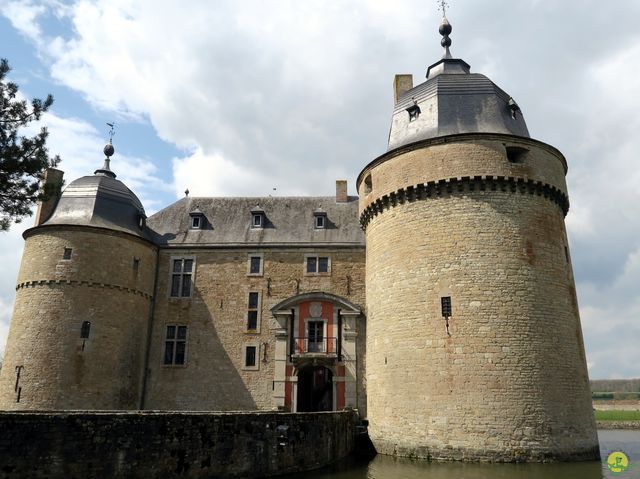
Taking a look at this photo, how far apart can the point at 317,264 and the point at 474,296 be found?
8.49 m

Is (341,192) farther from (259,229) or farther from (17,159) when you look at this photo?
(17,159)

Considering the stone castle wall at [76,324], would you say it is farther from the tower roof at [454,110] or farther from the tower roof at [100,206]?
the tower roof at [454,110]

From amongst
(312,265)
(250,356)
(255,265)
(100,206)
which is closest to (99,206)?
(100,206)

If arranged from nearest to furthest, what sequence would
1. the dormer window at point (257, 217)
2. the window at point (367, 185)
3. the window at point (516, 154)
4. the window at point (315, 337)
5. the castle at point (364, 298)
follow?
the castle at point (364, 298) < the window at point (516, 154) < the window at point (367, 185) < the window at point (315, 337) < the dormer window at point (257, 217)

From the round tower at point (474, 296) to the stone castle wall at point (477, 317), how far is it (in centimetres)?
3

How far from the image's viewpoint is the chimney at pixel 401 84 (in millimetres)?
21348

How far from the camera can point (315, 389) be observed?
73.3ft

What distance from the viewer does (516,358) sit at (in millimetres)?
13695

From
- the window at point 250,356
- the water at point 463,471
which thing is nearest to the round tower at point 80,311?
the window at point 250,356

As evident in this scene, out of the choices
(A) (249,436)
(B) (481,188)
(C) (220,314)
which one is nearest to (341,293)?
(C) (220,314)

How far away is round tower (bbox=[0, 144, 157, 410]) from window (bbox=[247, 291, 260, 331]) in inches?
172

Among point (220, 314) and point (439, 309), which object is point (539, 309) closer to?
point (439, 309)

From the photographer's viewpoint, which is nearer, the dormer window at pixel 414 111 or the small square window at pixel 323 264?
the dormer window at pixel 414 111

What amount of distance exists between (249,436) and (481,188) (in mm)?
9683
